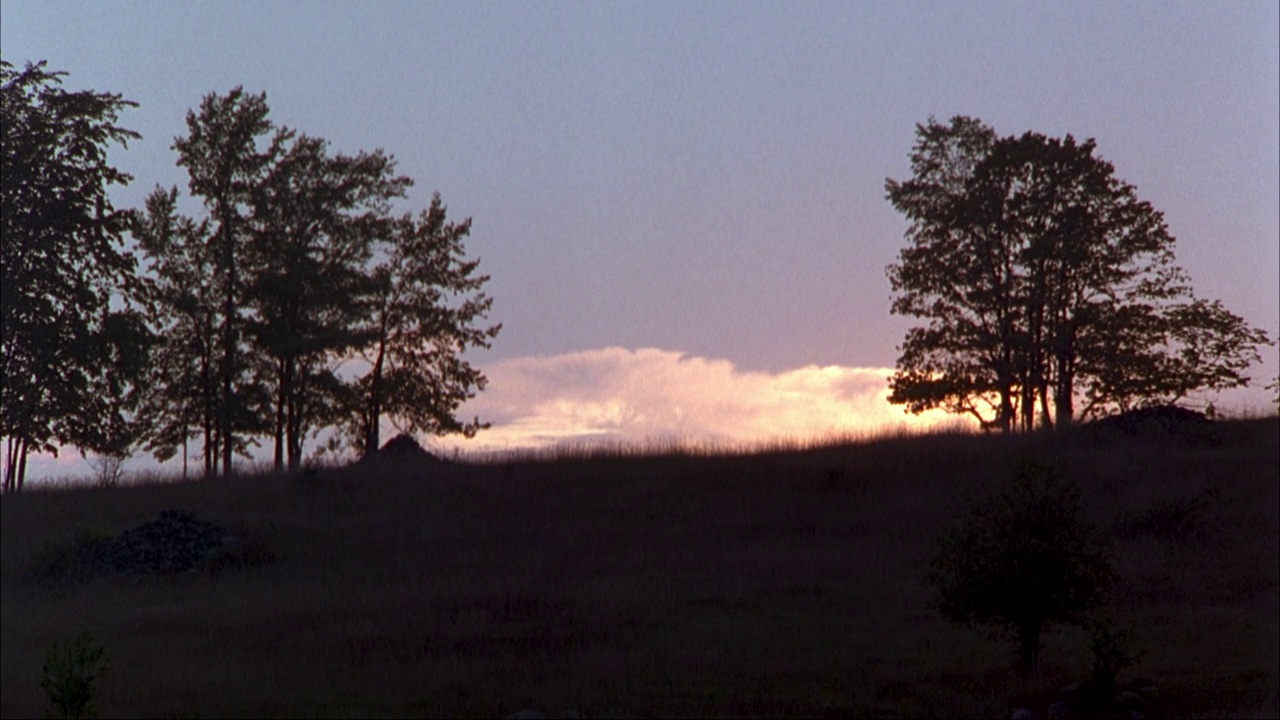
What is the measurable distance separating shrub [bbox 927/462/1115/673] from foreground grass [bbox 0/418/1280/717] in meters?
0.93

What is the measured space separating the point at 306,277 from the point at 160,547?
17985 millimetres

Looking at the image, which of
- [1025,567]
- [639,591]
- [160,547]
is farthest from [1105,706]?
[160,547]

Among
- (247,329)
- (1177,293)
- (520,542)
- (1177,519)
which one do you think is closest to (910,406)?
(1177,293)

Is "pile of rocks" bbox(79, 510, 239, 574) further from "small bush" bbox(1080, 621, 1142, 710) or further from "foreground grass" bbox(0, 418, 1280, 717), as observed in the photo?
"small bush" bbox(1080, 621, 1142, 710)

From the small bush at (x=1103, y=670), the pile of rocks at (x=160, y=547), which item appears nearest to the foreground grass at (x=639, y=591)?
the pile of rocks at (x=160, y=547)

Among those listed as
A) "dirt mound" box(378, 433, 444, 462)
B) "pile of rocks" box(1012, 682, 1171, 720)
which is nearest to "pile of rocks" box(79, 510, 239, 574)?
"dirt mound" box(378, 433, 444, 462)

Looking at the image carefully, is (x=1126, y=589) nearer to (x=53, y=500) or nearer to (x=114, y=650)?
(x=114, y=650)

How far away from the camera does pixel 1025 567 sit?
20.9m

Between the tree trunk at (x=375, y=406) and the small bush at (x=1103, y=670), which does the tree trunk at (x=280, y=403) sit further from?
the small bush at (x=1103, y=670)

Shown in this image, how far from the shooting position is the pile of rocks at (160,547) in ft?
105

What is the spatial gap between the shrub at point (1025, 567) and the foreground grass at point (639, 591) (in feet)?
3.06

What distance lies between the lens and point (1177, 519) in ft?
103

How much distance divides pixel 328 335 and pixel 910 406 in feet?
68.8

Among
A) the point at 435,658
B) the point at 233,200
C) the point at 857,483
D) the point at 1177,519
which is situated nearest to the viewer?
the point at 435,658
